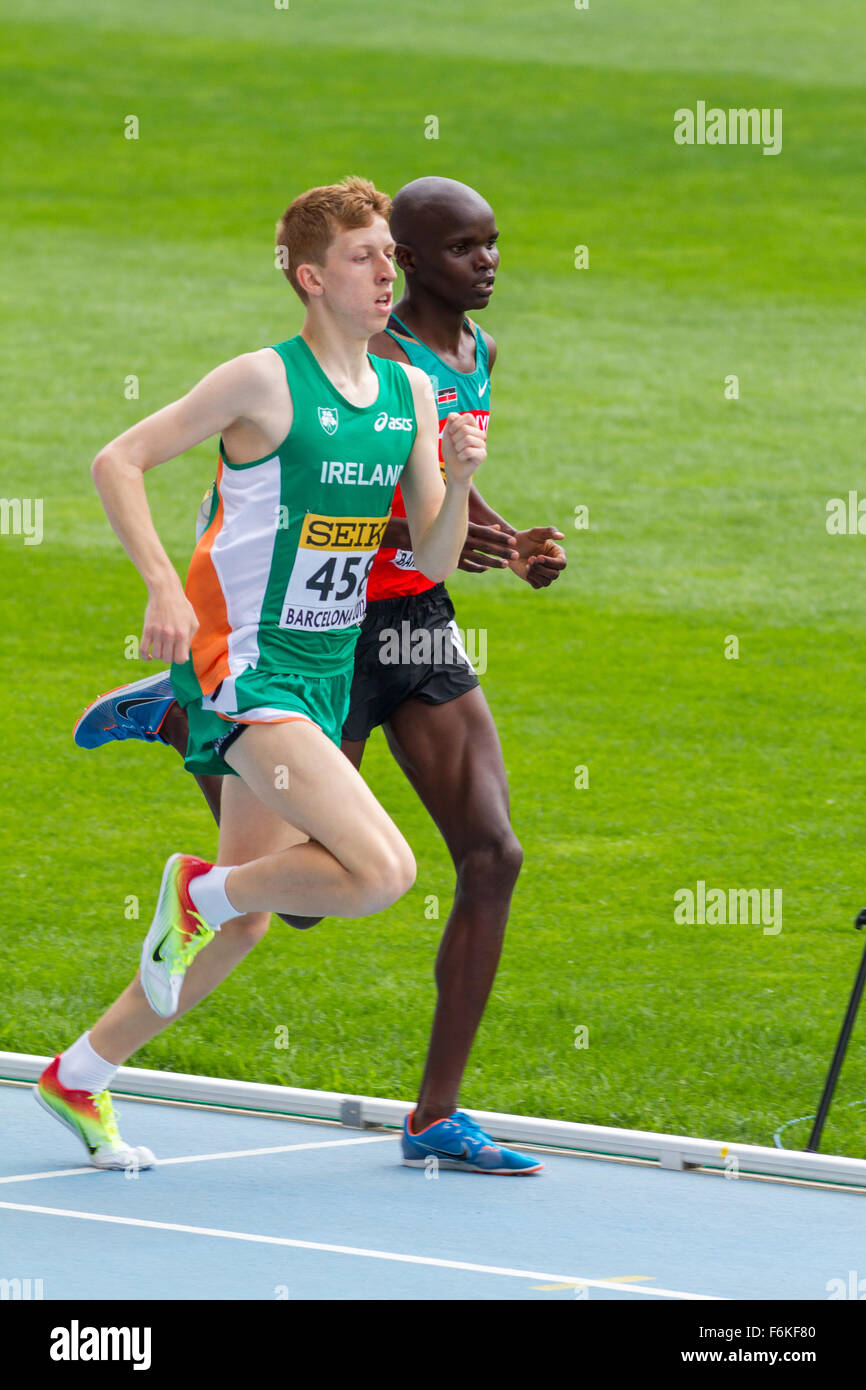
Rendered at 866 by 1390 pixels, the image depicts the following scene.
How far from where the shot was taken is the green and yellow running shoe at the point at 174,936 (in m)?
5.95

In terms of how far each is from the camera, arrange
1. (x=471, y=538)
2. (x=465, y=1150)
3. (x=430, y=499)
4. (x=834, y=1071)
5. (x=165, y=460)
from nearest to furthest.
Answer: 1. (x=165, y=460)
2. (x=430, y=499)
3. (x=465, y=1150)
4. (x=471, y=538)
5. (x=834, y=1071)

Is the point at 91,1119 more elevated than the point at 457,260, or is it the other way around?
the point at 457,260

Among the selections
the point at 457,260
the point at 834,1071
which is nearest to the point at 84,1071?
the point at 834,1071

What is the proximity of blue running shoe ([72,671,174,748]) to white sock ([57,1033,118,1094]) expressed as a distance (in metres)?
0.97

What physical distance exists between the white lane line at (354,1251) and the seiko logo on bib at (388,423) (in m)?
2.03

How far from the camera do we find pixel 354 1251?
5.54 meters

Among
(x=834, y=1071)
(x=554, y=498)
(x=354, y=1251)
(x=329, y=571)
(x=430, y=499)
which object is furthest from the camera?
(x=554, y=498)

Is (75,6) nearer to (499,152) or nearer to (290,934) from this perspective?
(499,152)

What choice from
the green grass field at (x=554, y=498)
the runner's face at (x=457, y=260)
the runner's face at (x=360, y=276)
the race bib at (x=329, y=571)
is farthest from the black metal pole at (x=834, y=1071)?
the runner's face at (x=360, y=276)

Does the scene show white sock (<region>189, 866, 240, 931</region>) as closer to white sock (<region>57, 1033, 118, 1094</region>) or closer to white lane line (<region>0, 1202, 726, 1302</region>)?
white sock (<region>57, 1033, 118, 1094</region>)

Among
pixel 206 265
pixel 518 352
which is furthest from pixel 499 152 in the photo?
pixel 518 352

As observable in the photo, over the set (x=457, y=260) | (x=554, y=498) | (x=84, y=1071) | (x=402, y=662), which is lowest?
(x=84, y=1071)

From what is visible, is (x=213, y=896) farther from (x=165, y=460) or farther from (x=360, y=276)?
Result: (x=360, y=276)

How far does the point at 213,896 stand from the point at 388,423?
1285 mm
